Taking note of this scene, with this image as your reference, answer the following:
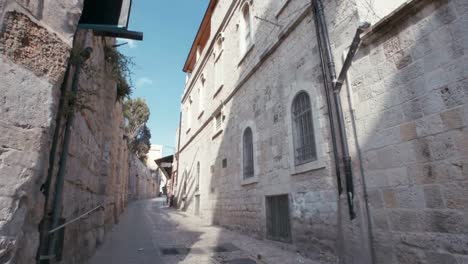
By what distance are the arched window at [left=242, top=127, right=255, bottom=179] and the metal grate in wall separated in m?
1.25

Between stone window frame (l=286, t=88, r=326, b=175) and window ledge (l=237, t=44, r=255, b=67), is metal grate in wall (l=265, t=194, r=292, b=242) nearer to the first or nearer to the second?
stone window frame (l=286, t=88, r=326, b=175)

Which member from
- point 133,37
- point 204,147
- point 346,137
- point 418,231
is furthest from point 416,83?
point 204,147

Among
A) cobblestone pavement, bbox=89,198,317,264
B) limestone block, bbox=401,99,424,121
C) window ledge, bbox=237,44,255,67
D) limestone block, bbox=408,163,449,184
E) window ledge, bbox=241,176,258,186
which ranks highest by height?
window ledge, bbox=237,44,255,67

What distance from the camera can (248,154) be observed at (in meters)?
7.37

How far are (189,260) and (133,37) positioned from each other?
343 centimetres

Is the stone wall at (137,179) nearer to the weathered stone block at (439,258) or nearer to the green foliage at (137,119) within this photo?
the green foliage at (137,119)

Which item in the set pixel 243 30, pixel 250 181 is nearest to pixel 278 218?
pixel 250 181

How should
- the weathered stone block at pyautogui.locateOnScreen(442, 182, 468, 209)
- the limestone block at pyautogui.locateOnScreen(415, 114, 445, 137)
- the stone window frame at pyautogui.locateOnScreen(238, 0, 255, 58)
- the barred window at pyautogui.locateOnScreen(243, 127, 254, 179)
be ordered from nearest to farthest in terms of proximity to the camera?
the weathered stone block at pyautogui.locateOnScreen(442, 182, 468, 209), the limestone block at pyautogui.locateOnScreen(415, 114, 445, 137), the barred window at pyautogui.locateOnScreen(243, 127, 254, 179), the stone window frame at pyautogui.locateOnScreen(238, 0, 255, 58)

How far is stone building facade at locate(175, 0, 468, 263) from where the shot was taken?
277cm

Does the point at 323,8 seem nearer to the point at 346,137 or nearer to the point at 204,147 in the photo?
the point at 346,137

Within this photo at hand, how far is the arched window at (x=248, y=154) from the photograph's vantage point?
7150 mm

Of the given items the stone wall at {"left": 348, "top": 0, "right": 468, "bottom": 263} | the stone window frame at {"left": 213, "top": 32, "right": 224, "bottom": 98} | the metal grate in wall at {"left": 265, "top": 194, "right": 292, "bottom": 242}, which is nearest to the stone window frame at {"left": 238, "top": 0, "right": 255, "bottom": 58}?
the stone window frame at {"left": 213, "top": 32, "right": 224, "bottom": 98}

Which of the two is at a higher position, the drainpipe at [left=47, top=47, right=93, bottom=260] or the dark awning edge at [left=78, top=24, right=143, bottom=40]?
the dark awning edge at [left=78, top=24, right=143, bottom=40]

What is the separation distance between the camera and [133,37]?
3264 mm
